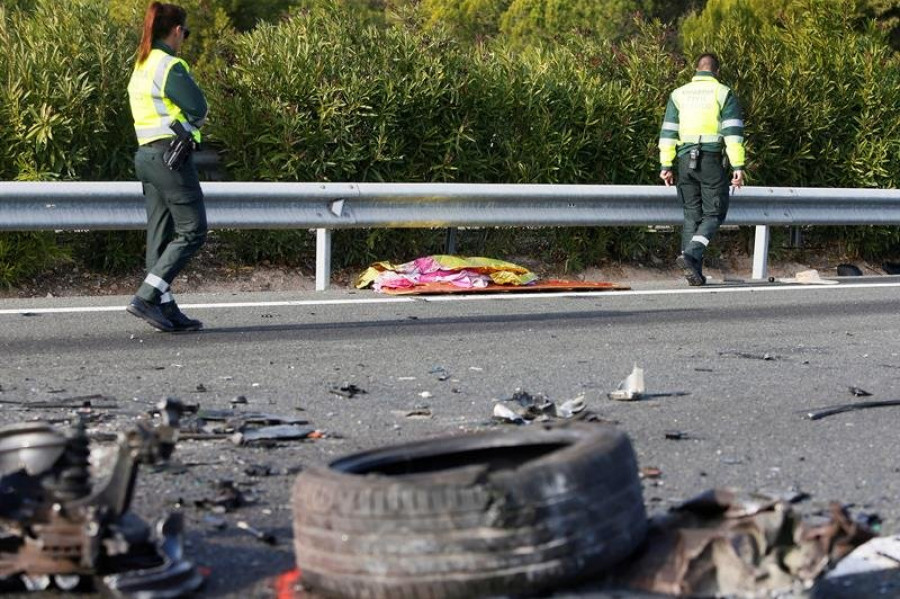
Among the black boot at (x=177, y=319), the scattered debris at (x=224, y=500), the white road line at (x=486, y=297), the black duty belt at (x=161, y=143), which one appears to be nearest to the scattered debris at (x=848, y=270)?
the white road line at (x=486, y=297)

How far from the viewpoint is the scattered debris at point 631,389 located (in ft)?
20.1

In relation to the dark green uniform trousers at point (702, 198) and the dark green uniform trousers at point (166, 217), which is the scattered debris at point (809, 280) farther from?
the dark green uniform trousers at point (166, 217)

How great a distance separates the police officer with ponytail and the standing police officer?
5120mm

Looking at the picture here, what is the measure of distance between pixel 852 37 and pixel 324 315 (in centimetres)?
905

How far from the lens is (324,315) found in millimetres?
9023

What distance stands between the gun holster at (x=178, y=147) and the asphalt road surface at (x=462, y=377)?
3.22 feet

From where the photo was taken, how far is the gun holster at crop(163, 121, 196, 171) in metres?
7.92

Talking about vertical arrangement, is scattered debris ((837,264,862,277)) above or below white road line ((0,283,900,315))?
below

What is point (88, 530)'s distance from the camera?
3.16 m

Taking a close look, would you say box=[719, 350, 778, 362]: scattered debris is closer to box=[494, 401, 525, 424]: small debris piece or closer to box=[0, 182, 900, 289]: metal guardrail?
box=[494, 401, 525, 424]: small debris piece

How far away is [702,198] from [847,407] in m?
6.42

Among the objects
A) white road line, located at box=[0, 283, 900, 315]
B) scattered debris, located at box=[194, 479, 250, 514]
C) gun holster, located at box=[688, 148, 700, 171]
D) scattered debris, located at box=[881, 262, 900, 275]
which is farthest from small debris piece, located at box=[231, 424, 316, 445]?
scattered debris, located at box=[881, 262, 900, 275]

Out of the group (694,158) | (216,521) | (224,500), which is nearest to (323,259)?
(694,158)

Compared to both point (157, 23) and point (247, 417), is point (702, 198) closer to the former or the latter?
point (157, 23)
